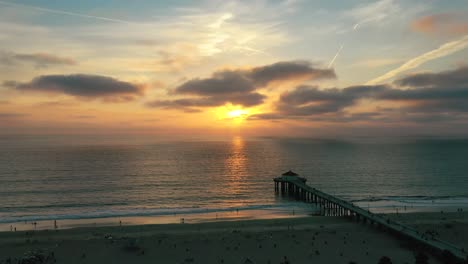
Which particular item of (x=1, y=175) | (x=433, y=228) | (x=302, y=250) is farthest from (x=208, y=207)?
(x=1, y=175)

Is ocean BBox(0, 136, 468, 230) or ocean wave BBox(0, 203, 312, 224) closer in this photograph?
ocean wave BBox(0, 203, 312, 224)

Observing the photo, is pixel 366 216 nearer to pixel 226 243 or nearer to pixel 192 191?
pixel 226 243

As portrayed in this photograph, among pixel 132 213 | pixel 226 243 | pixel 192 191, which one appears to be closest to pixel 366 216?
pixel 226 243

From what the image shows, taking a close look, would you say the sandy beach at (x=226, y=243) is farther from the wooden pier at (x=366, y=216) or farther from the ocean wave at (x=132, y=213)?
the ocean wave at (x=132, y=213)

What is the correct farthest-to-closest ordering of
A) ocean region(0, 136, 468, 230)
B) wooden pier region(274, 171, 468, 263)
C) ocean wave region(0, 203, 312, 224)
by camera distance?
ocean region(0, 136, 468, 230) → ocean wave region(0, 203, 312, 224) → wooden pier region(274, 171, 468, 263)

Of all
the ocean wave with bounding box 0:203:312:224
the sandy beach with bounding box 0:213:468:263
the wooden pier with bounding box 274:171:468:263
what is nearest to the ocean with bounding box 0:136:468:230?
the ocean wave with bounding box 0:203:312:224

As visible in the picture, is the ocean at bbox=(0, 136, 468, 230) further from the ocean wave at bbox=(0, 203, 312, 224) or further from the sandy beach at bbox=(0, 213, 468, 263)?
the sandy beach at bbox=(0, 213, 468, 263)

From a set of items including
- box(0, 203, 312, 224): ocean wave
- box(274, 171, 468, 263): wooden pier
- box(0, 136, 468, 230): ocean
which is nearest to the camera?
box(274, 171, 468, 263): wooden pier
